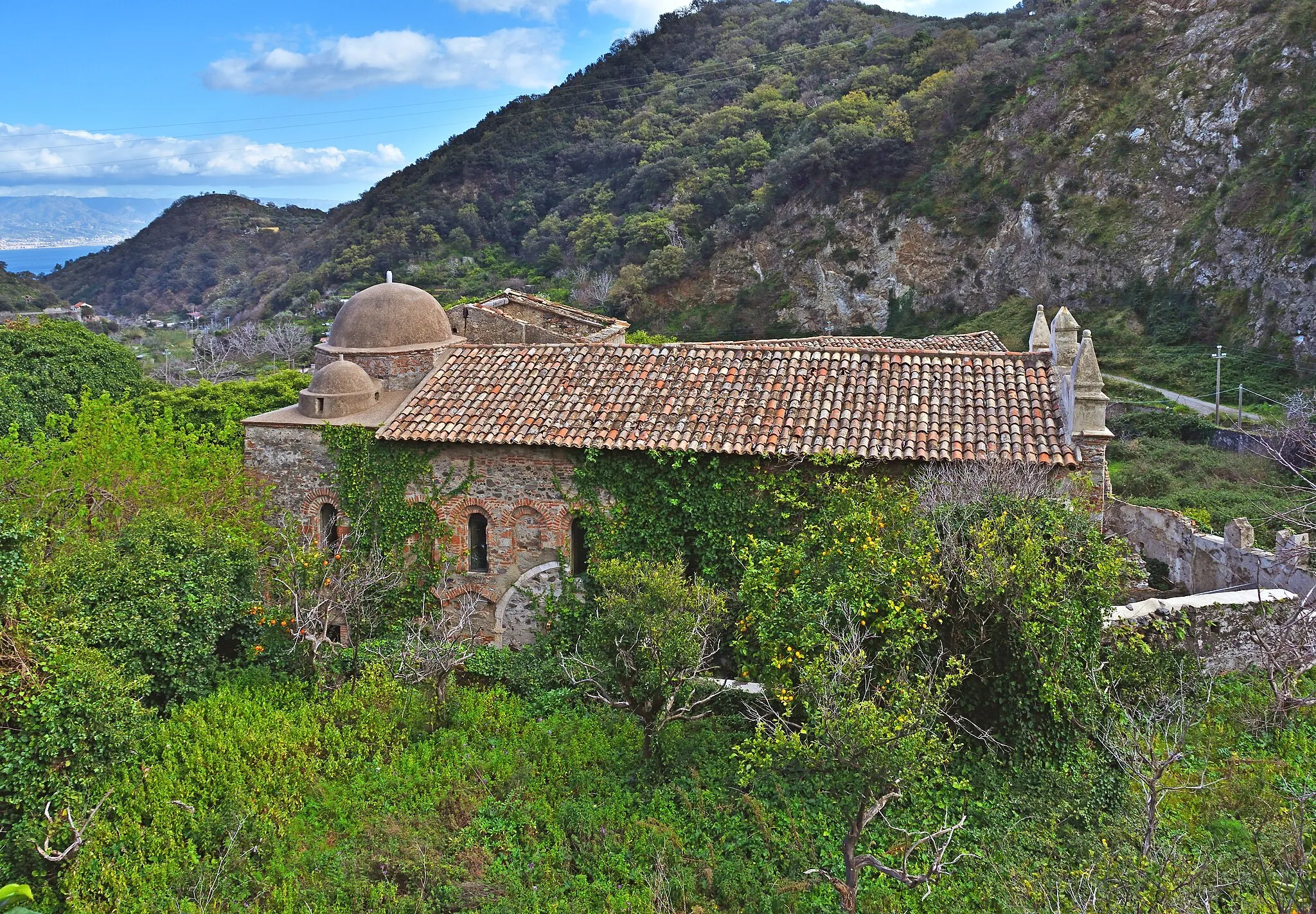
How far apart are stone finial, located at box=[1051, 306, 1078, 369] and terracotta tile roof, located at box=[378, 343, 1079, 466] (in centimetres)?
41

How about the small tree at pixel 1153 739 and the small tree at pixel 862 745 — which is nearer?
the small tree at pixel 862 745

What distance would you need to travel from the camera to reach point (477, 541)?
1578 centimetres

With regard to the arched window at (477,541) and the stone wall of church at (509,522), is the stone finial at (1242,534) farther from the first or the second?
the arched window at (477,541)

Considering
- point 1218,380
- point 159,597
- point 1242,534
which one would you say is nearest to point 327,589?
point 159,597

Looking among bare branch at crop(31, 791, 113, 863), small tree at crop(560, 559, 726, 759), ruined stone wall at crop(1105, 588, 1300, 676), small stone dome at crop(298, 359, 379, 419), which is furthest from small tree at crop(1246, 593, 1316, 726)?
small stone dome at crop(298, 359, 379, 419)

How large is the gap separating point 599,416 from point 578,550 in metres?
2.65

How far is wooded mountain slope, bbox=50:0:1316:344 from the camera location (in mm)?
39438

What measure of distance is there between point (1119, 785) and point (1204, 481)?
69.6 ft

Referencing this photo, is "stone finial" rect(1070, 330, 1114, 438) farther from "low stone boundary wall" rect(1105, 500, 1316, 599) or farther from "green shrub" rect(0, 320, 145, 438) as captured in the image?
"green shrub" rect(0, 320, 145, 438)

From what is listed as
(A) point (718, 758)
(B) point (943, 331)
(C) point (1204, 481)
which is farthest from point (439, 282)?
(A) point (718, 758)

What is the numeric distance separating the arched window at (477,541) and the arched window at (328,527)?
2.94 m

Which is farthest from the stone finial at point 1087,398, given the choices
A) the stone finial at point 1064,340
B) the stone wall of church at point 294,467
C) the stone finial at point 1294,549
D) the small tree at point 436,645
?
the stone wall of church at point 294,467

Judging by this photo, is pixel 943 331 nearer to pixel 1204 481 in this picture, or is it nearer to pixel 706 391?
pixel 1204 481

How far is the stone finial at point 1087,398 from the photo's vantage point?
1219cm
